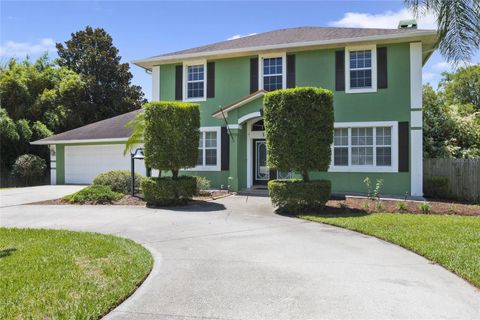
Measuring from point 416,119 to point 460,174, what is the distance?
111 inches

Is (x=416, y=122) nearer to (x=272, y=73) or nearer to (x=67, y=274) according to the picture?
(x=272, y=73)

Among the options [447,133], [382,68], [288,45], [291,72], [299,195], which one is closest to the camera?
[299,195]

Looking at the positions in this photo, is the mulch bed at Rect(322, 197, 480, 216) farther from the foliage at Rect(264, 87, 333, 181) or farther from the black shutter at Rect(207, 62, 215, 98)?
the black shutter at Rect(207, 62, 215, 98)

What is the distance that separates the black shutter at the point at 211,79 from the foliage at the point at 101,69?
21284mm

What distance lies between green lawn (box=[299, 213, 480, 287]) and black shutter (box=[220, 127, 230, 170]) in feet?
23.2

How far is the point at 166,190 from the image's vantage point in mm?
12859

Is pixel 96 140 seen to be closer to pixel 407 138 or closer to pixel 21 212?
pixel 21 212

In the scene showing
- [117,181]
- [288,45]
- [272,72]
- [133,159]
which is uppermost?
[288,45]

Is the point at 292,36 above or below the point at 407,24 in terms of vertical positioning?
below

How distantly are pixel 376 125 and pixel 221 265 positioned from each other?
11.5 m

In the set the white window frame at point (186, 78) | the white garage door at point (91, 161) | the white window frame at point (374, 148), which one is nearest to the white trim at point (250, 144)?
the white window frame at point (186, 78)

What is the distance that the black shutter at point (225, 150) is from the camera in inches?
683

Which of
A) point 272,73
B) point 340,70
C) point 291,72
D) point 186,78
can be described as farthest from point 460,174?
point 186,78

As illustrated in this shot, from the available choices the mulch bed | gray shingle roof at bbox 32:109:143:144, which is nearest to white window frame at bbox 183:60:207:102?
gray shingle roof at bbox 32:109:143:144
